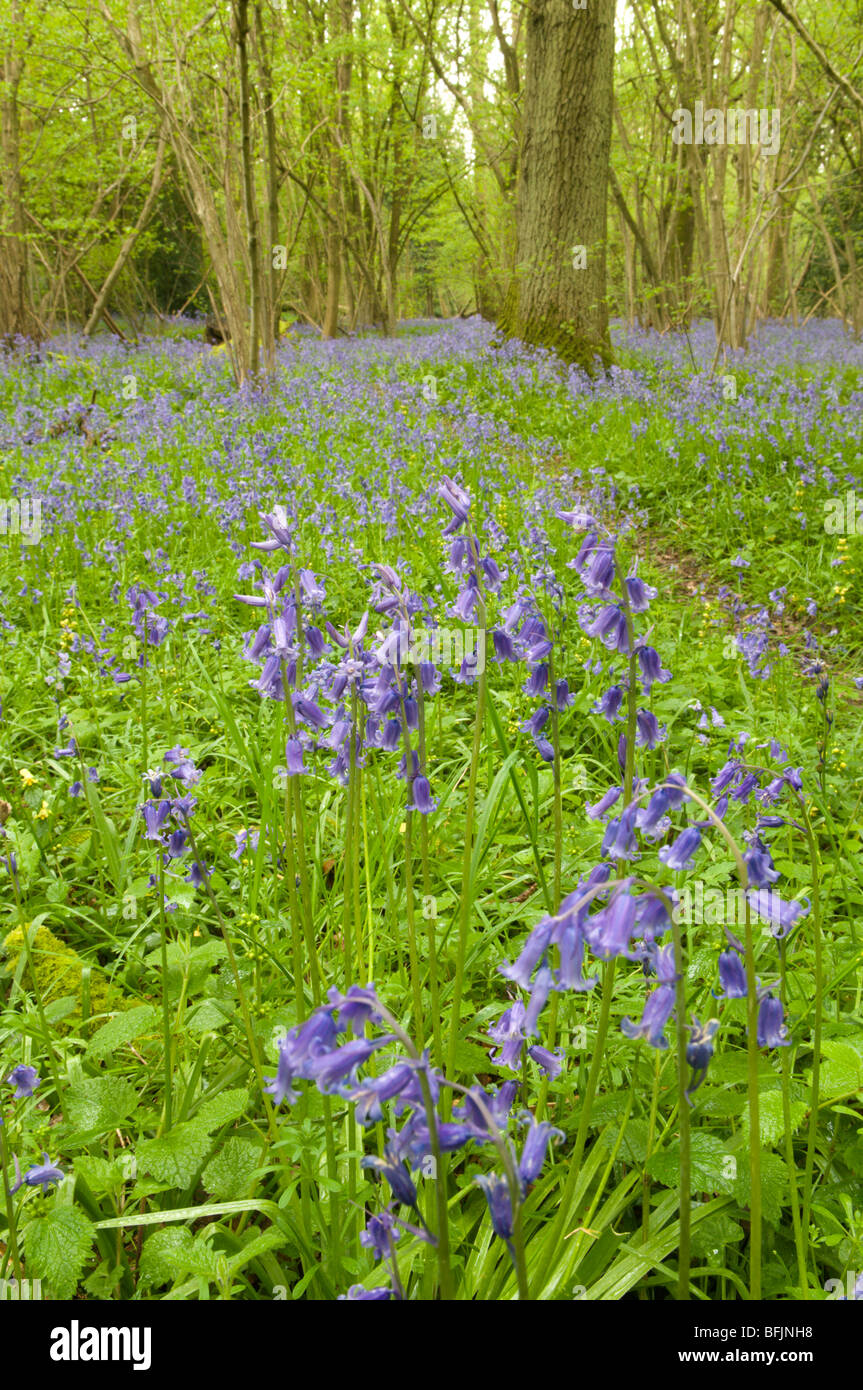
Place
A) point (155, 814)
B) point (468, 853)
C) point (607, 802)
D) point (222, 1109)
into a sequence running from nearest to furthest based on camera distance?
point (607, 802) < point (468, 853) < point (222, 1109) < point (155, 814)

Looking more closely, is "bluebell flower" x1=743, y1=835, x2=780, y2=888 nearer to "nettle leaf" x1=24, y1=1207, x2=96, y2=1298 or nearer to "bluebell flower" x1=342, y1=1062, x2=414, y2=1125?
"bluebell flower" x1=342, y1=1062, x2=414, y2=1125

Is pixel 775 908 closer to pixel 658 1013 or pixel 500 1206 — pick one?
pixel 658 1013

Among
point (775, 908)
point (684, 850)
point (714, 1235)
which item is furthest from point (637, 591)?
point (714, 1235)

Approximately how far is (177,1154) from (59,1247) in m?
0.25

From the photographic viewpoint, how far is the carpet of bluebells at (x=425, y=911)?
4.31ft

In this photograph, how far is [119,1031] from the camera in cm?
196

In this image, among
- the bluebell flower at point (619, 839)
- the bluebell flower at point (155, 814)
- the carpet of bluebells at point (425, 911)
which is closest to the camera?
the bluebell flower at point (619, 839)

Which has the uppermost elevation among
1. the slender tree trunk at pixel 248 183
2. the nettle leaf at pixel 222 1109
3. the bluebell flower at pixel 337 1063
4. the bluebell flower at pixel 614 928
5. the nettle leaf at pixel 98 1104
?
the slender tree trunk at pixel 248 183

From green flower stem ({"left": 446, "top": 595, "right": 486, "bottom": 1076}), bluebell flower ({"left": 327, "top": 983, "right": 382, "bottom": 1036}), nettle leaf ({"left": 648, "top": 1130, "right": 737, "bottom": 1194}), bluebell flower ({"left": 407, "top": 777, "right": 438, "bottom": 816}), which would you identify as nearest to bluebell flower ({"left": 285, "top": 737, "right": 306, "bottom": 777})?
bluebell flower ({"left": 407, "top": 777, "right": 438, "bottom": 816})

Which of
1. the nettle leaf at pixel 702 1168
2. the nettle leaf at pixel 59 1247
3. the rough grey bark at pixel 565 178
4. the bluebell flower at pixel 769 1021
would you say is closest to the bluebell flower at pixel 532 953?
the bluebell flower at pixel 769 1021

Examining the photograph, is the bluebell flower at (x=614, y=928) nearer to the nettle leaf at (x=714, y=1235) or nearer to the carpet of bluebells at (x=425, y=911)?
the carpet of bluebells at (x=425, y=911)

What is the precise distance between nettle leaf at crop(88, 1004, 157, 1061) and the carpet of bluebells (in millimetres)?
13
